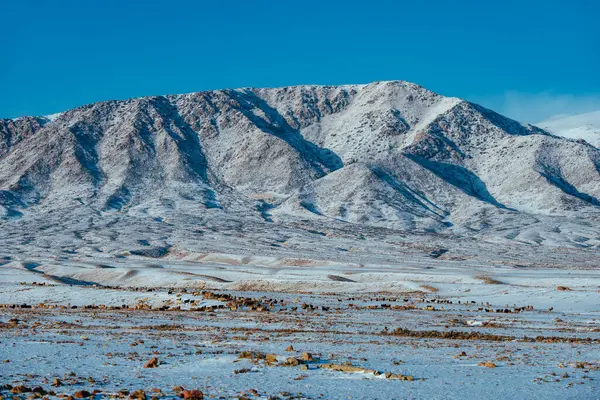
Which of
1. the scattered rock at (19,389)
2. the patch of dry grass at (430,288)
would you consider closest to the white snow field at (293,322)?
the scattered rock at (19,389)

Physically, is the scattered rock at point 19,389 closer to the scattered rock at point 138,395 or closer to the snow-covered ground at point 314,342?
the snow-covered ground at point 314,342

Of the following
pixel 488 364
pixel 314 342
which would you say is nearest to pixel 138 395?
pixel 488 364

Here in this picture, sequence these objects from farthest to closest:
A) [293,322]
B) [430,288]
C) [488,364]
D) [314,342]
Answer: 1. [430,288]
2. [293,322]
3. [314,342]
4. [488,364]

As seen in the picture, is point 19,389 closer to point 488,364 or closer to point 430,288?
point 488,364

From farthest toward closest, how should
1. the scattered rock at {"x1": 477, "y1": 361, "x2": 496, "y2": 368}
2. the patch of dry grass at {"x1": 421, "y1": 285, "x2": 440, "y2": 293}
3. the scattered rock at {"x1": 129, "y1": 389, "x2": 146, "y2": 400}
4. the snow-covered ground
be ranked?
the patch of dry grass at {"x1": 421, "y1": 285, "x2": 440, "y2": 293} < the scattered rock at {"x1": 477, "y1": 361, "x2": 496, "y2": 368} < the snow-covered ground < the scattered rock at {"x1": 129, "y1": 389, "x2": 146, "y2": 400}

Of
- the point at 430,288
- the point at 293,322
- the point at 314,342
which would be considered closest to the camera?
the point at 314,342

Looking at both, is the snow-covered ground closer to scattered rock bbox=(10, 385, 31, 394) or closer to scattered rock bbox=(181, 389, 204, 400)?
scattered rock bbox=(181, 389, 204, 400)

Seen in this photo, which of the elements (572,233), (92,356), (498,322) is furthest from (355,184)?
(92,356)

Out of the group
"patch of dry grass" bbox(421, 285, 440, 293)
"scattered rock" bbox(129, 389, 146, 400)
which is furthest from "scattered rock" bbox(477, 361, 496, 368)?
"patch of dry grass" bbox(421, 285, 440, 293)

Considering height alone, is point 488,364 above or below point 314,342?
above

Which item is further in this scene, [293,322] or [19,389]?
[293,322]

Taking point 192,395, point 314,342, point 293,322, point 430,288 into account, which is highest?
point 192,395

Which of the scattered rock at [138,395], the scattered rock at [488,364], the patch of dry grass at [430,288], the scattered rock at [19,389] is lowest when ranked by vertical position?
the patch of dry grass at [430,288]

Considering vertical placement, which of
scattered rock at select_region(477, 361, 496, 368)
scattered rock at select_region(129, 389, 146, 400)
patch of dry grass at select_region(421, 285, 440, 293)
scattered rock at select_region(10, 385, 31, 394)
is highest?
scattered rock at select_region(10, 385, 31, 394)
